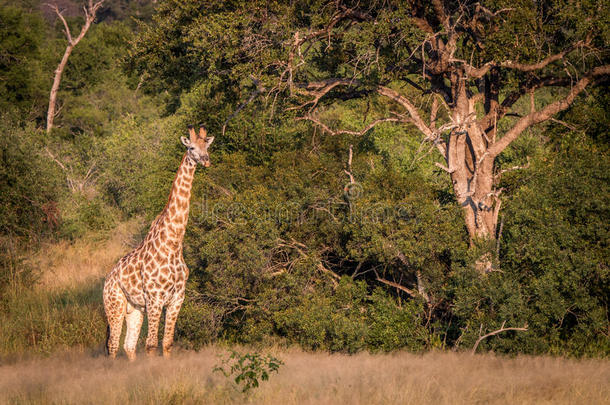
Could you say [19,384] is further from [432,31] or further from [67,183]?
[67,183]

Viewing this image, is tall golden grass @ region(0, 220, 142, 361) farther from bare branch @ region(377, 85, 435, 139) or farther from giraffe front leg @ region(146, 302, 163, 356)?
bare branch @ region(377, 85, 435, 139)

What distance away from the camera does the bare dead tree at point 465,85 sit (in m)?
11.7

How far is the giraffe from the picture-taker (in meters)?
9.73

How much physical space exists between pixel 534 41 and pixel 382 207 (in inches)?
153

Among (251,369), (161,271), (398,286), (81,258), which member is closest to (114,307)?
(161,271)

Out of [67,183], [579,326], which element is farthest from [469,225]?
[67,183]

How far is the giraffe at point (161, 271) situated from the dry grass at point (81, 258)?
6.01 meters

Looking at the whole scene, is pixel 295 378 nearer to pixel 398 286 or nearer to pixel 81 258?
pixel 398 286

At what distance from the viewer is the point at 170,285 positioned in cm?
976

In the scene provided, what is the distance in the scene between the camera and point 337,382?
8117 millimetres

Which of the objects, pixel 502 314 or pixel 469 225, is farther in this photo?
pixel 469 225

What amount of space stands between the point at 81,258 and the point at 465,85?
12103mm

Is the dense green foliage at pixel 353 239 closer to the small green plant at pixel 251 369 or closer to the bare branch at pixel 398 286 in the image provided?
the bare branch at pixel 398 286

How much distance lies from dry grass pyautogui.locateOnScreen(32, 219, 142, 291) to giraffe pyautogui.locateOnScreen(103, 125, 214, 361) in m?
6.01
